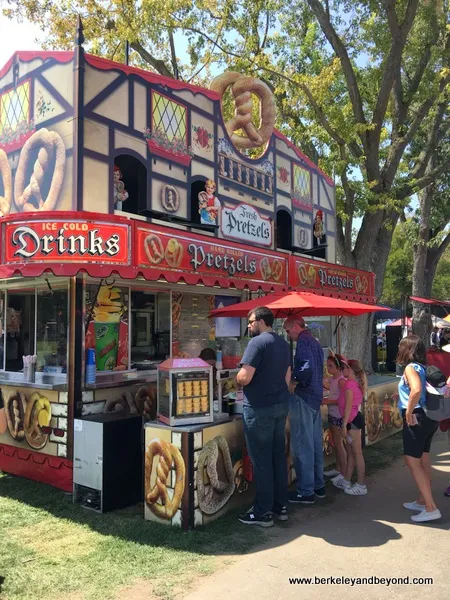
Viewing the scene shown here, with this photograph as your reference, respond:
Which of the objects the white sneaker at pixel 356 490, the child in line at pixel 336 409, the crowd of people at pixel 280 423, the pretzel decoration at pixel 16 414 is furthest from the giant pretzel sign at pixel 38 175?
the white sneaker at pixel 356 490

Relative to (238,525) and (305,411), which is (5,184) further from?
(238,525)

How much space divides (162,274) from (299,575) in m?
3.44

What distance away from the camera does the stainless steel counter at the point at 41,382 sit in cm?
591

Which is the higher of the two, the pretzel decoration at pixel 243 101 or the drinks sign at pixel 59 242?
the pretzel decoration at pixel 243 101

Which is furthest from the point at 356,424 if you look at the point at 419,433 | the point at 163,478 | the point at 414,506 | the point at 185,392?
the point at 163,478

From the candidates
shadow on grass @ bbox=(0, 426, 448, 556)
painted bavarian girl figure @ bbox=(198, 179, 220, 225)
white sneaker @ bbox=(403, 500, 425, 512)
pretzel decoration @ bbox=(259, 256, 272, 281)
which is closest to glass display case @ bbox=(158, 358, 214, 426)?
shadow on grass @ bbox=(0, 426, 448, 556)

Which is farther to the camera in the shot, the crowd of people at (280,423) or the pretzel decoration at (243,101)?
the pretzel decoration at (243,101)

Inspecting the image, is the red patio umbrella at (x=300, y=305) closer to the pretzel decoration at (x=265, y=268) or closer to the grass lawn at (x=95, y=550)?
the pretzel decoration at (x=265, y=268)

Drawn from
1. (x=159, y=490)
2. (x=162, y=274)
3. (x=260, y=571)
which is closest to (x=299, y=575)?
(x=260, y=571)

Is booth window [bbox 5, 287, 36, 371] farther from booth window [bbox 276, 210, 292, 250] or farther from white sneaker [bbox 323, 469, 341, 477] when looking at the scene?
booth window [bbox 276, 210, 292, 250]

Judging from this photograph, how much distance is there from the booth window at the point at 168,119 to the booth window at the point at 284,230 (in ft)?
11.2

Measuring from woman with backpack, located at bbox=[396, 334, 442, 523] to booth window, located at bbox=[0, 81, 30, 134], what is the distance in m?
5.72

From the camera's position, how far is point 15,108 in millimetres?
7125

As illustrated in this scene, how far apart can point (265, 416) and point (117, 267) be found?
2199 mm
